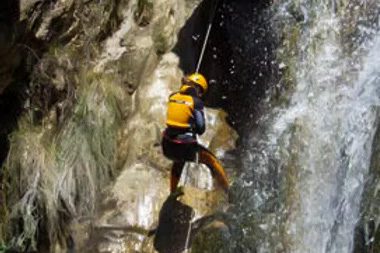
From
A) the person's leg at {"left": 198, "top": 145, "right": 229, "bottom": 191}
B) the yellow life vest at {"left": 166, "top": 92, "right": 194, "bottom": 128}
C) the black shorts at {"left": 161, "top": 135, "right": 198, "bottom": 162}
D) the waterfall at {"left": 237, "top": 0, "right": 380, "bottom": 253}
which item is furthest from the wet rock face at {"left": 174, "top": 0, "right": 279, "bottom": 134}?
the yellow life vest at {"left": 166, "top": 92, "right": 194, "bottom": 128}

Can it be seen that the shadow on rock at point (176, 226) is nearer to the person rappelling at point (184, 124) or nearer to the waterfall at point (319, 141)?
the person rappelling at point (184, 124)

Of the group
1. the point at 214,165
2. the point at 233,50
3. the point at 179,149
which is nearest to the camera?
the point at 179,149

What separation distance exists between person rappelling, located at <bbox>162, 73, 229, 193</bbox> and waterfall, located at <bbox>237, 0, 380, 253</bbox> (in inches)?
24.5

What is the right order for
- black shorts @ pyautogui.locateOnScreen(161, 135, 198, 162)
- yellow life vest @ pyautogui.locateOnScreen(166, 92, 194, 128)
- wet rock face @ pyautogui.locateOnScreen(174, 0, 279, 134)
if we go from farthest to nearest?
1. wet rock face @ pyautogui.locateOnScreen(174, 0, 279, 134)
2. black shorts @ pyautogui.locateOnScreen(161, 135, 198, 162)
3. yellow life vest @ pyautogui.locateOnScreen(166, 92, 194, 128)

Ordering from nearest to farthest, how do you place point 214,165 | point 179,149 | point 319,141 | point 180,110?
point 180,110
point 179,149
point 319,141
point 214,165

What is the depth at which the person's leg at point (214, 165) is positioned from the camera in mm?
7844

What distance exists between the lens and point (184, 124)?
7535mm

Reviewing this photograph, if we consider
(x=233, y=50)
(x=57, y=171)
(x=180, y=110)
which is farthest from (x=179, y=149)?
(x=233, y=50)

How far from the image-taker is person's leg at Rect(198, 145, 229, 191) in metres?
7.84

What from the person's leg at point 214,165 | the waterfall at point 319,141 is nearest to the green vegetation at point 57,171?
the person's leg at point 214,165

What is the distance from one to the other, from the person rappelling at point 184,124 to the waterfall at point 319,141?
62 centimetres

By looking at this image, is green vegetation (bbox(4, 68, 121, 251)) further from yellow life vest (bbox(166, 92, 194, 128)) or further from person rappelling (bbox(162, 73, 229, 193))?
yellow life vest (bbox(166, 92, 194, 128))

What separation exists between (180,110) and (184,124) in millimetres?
123

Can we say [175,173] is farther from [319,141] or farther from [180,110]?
[319,141]
